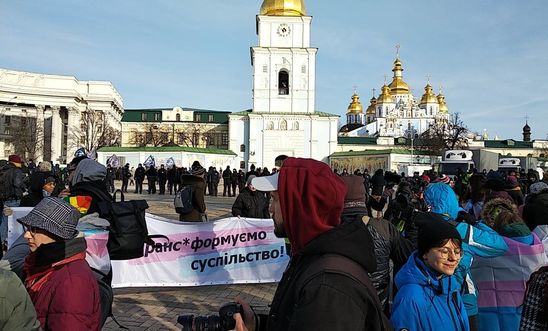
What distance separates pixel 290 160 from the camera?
6.61 ft

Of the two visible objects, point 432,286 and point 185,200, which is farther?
point 185,200

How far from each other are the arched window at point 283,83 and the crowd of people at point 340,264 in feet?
173

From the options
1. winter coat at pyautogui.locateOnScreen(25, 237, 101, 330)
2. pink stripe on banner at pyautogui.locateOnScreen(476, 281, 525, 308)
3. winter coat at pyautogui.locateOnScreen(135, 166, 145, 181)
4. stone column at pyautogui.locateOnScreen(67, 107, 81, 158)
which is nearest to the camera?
winter coat at pyautogui.locateOnScreen(25, 237, 101, 330)

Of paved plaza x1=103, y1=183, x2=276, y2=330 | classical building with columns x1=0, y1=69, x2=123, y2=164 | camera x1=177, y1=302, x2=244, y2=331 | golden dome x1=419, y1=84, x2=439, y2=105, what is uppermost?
golden dome x1=419, y1=84, x2=439, y2=105

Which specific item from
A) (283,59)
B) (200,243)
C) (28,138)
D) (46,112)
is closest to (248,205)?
(200,243)

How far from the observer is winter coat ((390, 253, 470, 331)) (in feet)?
9.93

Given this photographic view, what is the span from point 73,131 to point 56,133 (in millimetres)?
4539

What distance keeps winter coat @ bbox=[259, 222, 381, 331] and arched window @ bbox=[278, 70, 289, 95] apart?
186ft

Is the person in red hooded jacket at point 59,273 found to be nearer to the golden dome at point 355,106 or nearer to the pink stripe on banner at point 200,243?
the pink stripe on banner at point 200,243

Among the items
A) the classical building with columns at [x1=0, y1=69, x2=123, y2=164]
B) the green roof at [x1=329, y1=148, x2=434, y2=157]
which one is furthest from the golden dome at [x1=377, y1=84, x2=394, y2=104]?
the classical building with columns at [x1=0, y1=69, x2=123, y2=164]

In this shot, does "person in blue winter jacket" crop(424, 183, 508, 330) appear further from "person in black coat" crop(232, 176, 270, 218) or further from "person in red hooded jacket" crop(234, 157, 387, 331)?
"person in black coat" crop(232, 176, 270, 218)

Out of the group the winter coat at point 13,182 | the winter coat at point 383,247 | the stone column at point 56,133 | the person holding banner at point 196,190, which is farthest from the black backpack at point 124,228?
the stone column at point 56,133

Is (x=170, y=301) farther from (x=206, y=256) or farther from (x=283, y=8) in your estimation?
(x=283, y=8)

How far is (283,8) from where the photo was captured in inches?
2240
